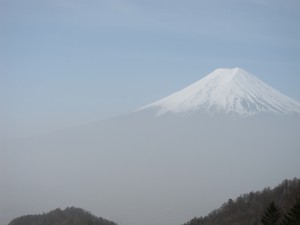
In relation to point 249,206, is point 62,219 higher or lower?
higher

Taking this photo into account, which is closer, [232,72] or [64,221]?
[64,221]

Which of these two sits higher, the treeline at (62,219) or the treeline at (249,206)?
the treeline at (62,219)

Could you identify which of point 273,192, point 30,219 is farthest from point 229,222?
point 30,219

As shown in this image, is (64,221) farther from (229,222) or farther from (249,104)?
(249,104)

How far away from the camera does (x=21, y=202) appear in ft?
507

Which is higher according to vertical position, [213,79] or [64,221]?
[213,79]

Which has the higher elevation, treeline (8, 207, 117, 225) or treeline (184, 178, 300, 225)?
treeline (8, 207, 117, 225)

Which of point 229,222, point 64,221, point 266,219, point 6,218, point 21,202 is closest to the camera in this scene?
point 266,219

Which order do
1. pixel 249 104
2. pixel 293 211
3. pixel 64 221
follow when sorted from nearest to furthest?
pixel 293 211 → pixel 64 221 → pixel 249 104

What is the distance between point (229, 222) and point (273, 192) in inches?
302

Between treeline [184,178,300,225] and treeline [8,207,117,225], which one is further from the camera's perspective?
treeline [8,207,117,225]

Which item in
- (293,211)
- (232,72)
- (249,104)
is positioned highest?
(232,72)

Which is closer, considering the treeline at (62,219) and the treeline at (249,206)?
the treeline at (249,206)

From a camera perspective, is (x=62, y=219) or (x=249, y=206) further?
(x=62, y=219)
